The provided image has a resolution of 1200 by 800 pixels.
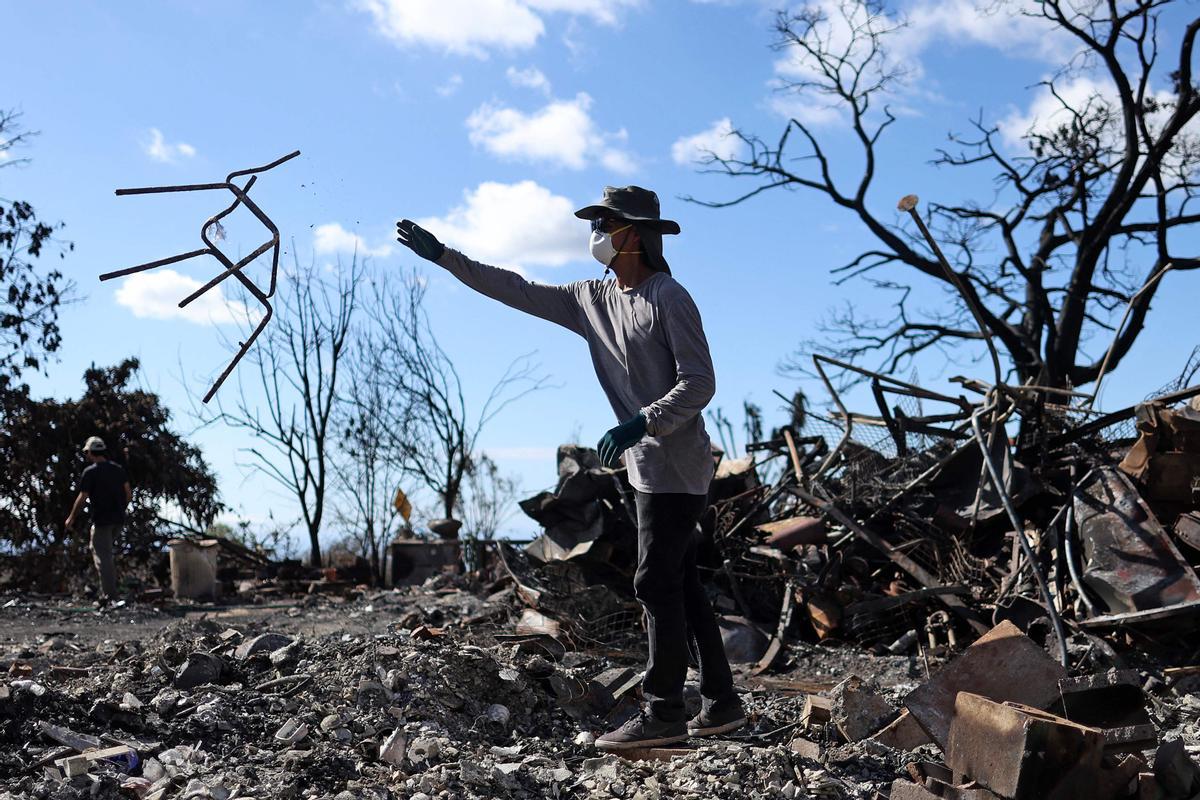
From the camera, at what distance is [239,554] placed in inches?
586

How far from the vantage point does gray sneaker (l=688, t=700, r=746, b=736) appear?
409 centimetres

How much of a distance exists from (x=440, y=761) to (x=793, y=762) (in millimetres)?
1226

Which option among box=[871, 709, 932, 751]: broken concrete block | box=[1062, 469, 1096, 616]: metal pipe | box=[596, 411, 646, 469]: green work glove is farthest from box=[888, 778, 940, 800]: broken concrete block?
box=[1062, 469, 1096, 616]: metal pipe

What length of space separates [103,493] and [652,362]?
9.29 metres

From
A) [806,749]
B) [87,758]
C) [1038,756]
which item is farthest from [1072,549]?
[87,758]

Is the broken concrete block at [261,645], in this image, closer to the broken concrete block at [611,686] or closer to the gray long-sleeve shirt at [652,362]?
the broken concrete block at [611,686]

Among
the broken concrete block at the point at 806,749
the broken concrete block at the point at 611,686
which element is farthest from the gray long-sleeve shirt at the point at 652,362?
the broken concrete block at the point at 611,686

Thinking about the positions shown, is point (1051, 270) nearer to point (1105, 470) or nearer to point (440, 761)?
point (1105, 470)

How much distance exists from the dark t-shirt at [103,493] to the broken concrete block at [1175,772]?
417 inches

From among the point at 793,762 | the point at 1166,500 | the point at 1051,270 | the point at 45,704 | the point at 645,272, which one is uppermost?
the point at 1051,270

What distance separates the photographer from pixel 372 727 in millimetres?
4172

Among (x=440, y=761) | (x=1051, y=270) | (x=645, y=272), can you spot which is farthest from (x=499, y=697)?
(x=1051, y=270)

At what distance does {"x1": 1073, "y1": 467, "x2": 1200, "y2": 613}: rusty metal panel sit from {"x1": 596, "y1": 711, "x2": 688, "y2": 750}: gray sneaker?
3313 mm

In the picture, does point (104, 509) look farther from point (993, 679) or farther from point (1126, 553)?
point (993, 679)
